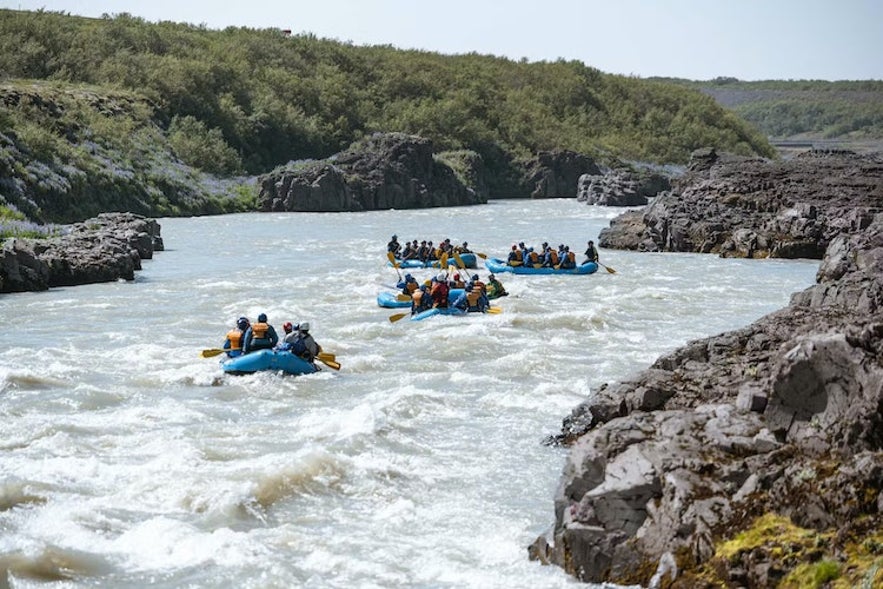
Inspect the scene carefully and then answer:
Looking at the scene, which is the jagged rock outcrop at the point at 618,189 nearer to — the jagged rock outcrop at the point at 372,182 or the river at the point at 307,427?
the jagged rock outcrop at the point at 372,182

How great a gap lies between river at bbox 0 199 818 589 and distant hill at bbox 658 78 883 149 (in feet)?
397

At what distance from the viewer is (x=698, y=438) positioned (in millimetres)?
10312

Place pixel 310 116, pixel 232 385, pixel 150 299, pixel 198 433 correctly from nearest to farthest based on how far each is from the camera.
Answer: pixel 198 433
pixel 232 385
pixel 150 299
pixel 310 116

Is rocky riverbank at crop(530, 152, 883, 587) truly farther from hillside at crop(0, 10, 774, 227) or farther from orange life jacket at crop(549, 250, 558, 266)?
hillside at crop(0, 10, 774, 227)

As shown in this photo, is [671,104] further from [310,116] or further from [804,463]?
[804,463]

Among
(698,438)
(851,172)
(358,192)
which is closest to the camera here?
(698,438)

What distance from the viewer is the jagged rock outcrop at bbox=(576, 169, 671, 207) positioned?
70.1m

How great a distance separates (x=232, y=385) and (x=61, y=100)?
47208 mm

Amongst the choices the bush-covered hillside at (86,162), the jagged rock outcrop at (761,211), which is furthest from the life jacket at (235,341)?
the jagged rock outcrop at (761,211)

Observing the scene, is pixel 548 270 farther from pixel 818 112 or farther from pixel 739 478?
pixel 818 112

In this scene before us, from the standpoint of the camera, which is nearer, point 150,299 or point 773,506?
point 773,506

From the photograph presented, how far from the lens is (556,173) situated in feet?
276

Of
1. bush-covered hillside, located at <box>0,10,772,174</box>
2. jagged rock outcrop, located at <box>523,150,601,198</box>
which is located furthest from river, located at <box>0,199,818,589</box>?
jagged rock outcrop, located at <box>523,150,601,198</box>

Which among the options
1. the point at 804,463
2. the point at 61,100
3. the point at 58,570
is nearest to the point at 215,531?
the point at 58,570
